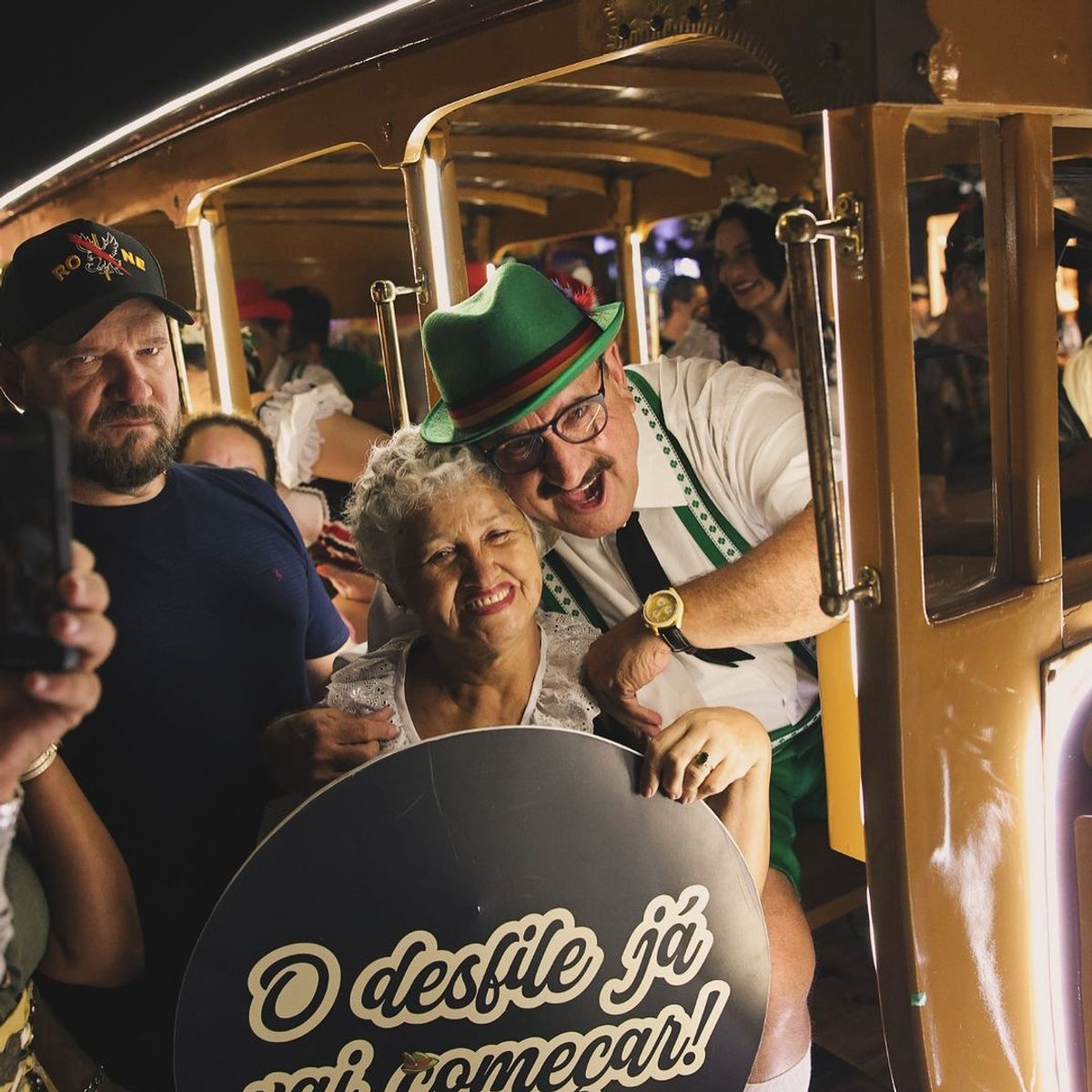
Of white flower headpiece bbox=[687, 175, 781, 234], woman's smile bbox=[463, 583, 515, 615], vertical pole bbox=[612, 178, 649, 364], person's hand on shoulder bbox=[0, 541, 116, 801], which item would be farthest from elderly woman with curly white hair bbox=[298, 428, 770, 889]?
vertical pole bbox=[612, 178, 649, 364]

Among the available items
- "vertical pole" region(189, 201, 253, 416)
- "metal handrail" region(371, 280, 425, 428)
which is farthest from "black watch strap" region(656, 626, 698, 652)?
"vertical pole" region(189, 201, 253, 416)

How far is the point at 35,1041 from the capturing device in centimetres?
201

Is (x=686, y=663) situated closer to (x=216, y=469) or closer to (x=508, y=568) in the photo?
(x=508, y=568)

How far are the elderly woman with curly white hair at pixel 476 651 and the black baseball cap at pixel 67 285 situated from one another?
50 centimetres

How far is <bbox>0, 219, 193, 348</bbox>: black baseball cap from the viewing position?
187cm

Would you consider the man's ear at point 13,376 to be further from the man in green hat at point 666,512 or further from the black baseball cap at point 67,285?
the man in green hat at point 666,512

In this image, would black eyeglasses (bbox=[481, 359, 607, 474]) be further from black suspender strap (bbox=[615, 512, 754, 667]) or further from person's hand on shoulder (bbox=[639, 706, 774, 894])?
person's hand on shoulder (bbox=[639, 706, 774, 894])

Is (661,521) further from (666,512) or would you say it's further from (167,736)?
(167,736)

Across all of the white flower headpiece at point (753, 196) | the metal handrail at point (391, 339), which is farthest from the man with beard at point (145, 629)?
the white flower headpiece at point (753, 196)

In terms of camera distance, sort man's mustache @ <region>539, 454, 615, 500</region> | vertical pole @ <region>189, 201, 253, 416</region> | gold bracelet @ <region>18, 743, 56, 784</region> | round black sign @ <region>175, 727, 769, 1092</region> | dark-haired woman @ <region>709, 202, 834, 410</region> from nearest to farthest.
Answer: gold bracelet @ <region>18, 743, 56, 784</region> < round black sign @ <region>175, 727, 769, 1092</region> < man's mustache @ <region>539, 454, 615, 500</region> < vertical pole @ <region>189, 201, 253, 416</region> < dark-haired woman @ <region>709, 202, 834, 410</region>

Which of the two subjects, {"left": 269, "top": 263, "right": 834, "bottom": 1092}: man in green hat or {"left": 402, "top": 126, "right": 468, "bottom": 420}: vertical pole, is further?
{"left": 402, "top": 126, "right": 468, "bottom": 420}: vertical pole

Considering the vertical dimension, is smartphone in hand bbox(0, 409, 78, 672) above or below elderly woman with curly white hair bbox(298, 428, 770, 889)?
above

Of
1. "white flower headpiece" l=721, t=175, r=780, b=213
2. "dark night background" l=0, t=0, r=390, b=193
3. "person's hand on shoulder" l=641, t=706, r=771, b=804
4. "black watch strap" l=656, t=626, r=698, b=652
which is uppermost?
"dark night background" l=0, t=0, r=390, b=193

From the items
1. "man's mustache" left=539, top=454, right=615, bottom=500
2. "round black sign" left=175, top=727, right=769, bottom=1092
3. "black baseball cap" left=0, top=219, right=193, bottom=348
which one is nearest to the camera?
"round black sign" left=175, top=727, right=769, bottom=1092
